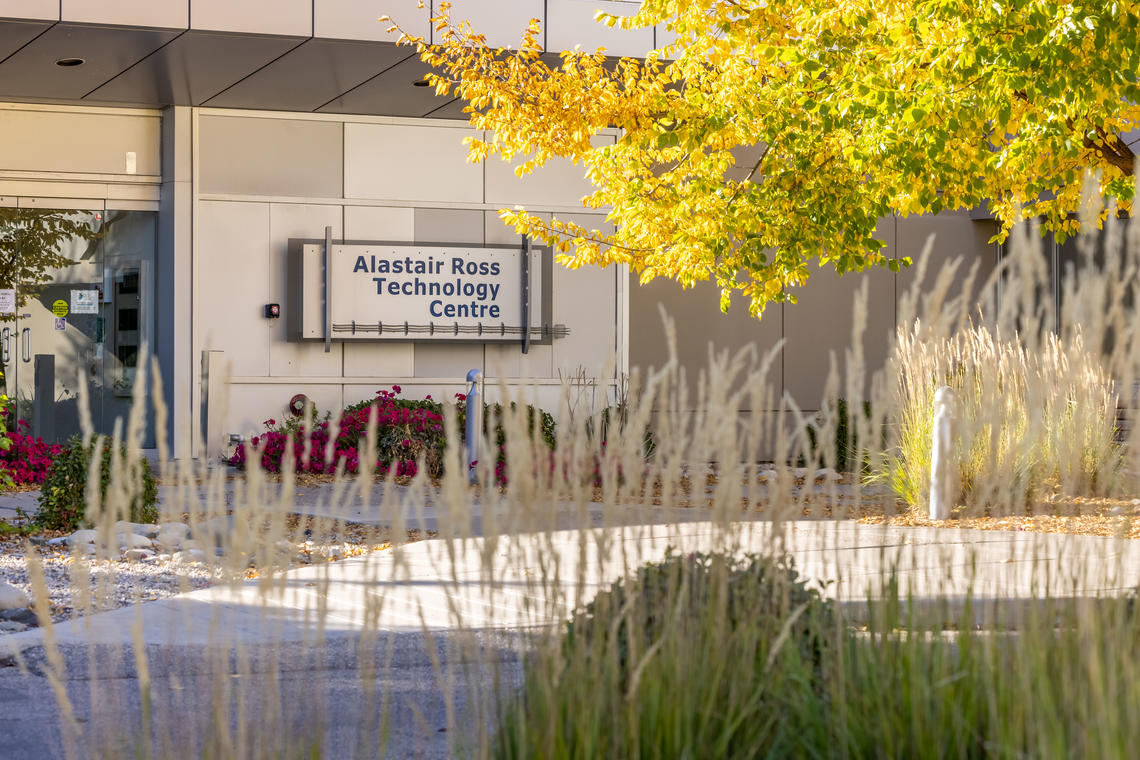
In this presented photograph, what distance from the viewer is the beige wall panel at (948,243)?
17094 mm

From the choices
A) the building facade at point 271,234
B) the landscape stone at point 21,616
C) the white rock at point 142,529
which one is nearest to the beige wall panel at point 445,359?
the building facade at point 271,234

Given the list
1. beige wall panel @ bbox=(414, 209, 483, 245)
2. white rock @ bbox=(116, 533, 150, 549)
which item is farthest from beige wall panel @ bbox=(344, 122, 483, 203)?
white rock @ bbox=(116, 533, 150, 549)

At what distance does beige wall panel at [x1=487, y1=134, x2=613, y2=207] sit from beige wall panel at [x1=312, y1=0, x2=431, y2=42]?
3.09m

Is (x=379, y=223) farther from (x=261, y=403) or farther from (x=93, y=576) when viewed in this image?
(x=93, y=576)

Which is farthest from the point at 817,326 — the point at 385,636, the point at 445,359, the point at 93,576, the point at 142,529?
the point at 385,636

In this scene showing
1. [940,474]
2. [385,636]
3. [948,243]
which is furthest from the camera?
[948,243]

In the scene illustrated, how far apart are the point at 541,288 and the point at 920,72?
23.9 ft

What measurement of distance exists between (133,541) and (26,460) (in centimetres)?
439

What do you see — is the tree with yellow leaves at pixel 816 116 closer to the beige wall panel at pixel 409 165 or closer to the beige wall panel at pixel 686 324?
the beige wall panel at pixel 409 165

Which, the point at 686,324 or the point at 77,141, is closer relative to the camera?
the point at 77,141

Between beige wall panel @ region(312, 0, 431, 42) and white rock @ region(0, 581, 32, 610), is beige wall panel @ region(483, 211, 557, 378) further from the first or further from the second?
white rock @ region(0, 581, 32, 610)

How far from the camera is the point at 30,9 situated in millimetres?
10539

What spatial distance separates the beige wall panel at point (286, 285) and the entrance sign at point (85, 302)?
6.09 feet

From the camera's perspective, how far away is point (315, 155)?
14164 millimetres
